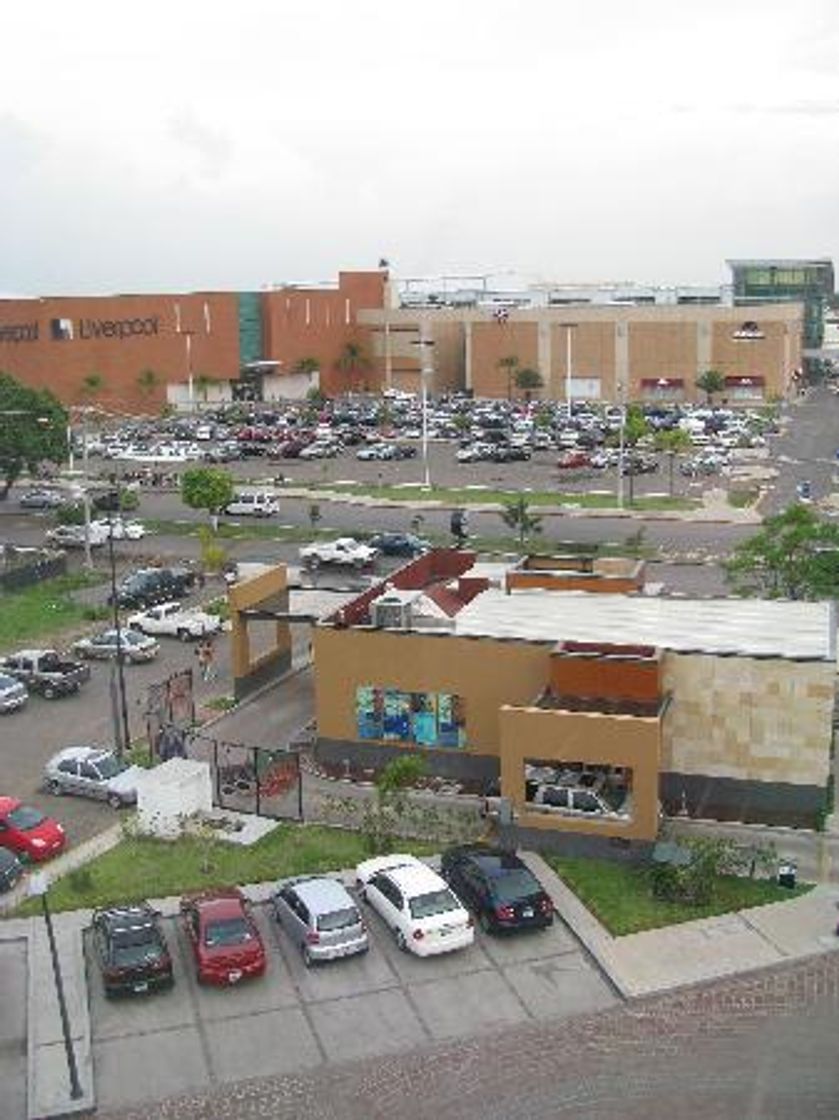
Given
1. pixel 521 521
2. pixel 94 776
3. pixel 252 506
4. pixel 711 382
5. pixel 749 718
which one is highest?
pixel 711 382

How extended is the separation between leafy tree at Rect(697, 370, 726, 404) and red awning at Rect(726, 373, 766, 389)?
142 inches

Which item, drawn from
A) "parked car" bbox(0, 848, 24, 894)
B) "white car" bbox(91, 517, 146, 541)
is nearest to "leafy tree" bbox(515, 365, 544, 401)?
"white car" bbox(91, 517, 146, 541)

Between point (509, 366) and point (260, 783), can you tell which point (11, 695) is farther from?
point (509, 366)

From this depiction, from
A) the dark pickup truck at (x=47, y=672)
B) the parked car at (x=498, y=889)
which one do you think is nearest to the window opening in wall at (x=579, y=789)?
the parked car at (x=498, y=889)

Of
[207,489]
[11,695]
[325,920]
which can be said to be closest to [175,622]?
[11,695]

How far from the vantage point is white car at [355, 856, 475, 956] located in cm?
2230

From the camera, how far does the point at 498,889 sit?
23.3 meters

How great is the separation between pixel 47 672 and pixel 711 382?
79960 millimetres

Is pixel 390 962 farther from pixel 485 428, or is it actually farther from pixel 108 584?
pixel 485 428

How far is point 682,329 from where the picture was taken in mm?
114562

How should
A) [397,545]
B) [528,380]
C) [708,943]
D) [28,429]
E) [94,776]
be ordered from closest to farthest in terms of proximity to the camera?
[708,943]
[94,776]
[397,545]
[28,429]
[528,380]

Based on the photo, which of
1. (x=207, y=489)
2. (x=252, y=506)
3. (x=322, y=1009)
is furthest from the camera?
(x=252, y=506)

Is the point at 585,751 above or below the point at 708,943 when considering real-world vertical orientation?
above

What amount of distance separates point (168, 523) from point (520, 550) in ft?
61.5
